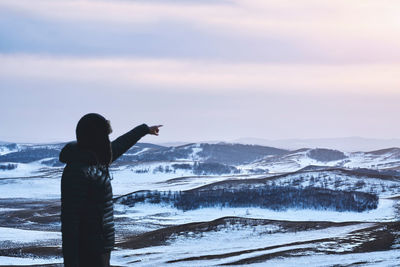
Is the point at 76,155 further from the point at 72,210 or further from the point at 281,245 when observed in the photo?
the point at 281,245

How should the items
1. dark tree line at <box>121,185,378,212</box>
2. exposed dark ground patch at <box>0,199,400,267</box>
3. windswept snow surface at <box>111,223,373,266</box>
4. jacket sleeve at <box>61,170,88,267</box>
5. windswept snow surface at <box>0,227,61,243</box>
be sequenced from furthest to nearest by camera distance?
dark tree line at <box>121,185,378,212</box> → windswept snow surface at <box>0,227,61,243</box> → windswept snow surface at <box>111,223,373,266</box> → exposed dark ground patch at <box>0,199,400,267</box> → jacket sleeve at <box>61,170,88,267</box>

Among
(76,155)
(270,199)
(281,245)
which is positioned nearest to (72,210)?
(76,155)

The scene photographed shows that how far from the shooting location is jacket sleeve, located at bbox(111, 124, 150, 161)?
8469 mm

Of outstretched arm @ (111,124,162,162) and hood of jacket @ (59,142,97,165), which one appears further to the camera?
outstretched arm @ (111,124,162,162)

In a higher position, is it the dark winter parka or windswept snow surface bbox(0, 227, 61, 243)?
the dark winter parka

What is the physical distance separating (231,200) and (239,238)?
56604 millimetres

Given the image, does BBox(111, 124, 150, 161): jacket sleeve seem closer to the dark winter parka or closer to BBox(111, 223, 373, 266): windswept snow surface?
the dark winter parka

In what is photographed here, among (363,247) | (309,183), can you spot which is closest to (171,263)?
(363,247)

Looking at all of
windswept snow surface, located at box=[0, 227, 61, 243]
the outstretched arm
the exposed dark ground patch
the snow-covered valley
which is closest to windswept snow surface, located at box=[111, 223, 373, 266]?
the snow-covered valley

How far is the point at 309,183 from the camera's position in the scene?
130 meters

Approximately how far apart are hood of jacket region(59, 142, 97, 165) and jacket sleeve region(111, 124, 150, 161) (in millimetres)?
711

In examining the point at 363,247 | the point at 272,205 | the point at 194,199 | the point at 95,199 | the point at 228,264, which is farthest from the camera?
the point at 194,199

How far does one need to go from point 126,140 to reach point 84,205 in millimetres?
1503

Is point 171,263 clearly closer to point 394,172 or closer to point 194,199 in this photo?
point 194,199
